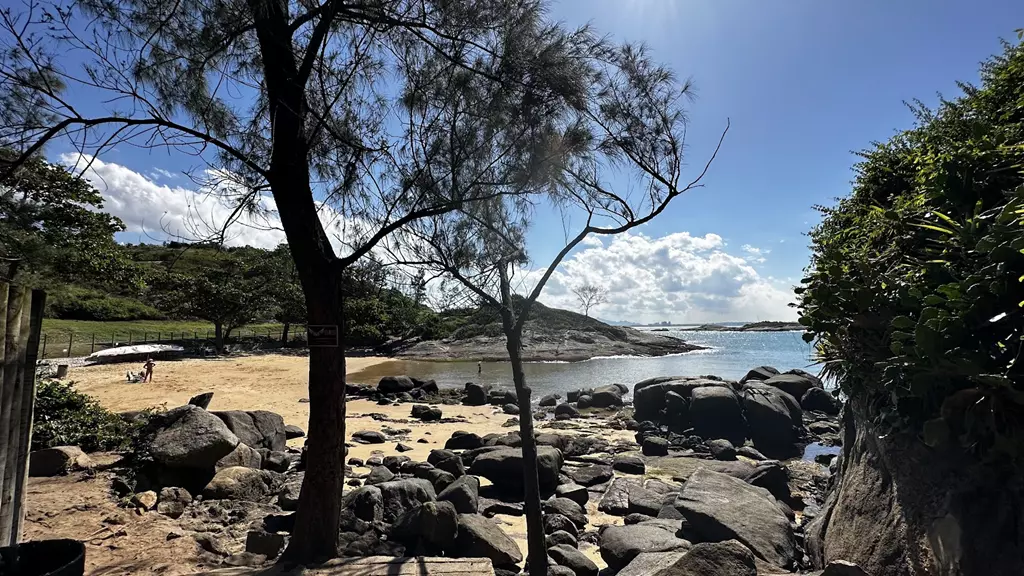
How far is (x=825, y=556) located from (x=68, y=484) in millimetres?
7885

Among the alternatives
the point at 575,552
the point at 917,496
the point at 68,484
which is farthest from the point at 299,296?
the point at 917,496

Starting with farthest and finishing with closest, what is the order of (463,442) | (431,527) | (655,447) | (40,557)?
(655,447) < (463,442) < (431,527) < (40,557)

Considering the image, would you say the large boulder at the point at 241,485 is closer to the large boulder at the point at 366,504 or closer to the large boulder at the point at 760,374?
the large boulder at the point at 366,504

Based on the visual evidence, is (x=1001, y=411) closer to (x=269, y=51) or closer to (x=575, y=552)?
(x=575, y=552)

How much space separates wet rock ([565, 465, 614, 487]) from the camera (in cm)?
982

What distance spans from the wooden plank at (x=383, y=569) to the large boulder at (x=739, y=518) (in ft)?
9.73

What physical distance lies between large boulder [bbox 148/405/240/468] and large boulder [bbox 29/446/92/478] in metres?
0.87

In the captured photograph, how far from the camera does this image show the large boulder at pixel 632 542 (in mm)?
5473

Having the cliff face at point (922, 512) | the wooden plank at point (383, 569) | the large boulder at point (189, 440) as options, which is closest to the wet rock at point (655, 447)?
the cliff face at point (922, 512)

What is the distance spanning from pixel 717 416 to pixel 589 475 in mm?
7697

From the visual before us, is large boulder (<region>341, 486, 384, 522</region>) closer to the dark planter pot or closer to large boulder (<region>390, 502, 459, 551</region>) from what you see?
→ large boulder (<region>390, 502, 459, 551</region>)

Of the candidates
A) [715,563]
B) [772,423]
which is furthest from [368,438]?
[772,423]

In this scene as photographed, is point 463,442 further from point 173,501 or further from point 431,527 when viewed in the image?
point 173,501

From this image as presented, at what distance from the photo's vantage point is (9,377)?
3197 millimetres
